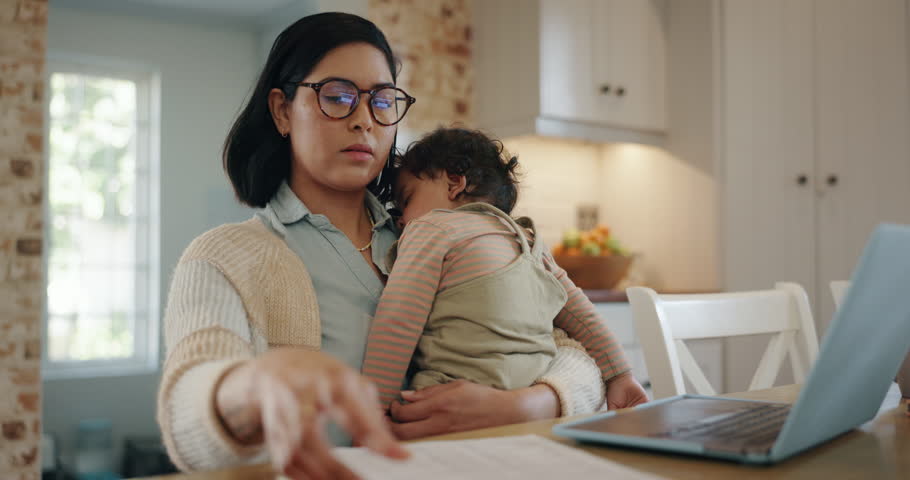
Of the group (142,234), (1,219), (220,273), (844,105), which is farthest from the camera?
(142,234)

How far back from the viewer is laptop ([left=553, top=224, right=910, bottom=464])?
1.95 ft

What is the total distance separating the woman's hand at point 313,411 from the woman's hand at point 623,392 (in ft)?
2.95

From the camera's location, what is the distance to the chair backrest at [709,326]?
1202 millimetres

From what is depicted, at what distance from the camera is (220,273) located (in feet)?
3.40

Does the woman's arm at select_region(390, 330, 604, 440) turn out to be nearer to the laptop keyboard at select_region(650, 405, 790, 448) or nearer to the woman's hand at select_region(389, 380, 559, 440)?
the woman's hand at select_region(389, 380, 559, 440)

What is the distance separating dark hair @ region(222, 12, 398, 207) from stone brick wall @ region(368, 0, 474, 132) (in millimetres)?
2188

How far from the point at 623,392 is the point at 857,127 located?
103 inches

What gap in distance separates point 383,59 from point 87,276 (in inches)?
138

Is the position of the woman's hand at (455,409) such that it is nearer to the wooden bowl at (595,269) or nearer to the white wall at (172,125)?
the wooden bowl at (595,269)

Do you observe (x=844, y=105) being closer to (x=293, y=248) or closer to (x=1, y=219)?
(x=293, y=248)

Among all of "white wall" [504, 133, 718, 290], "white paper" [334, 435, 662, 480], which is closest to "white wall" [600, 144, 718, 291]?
"white wall" [504, 133, 718, 290]

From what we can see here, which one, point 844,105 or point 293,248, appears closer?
point 293,248

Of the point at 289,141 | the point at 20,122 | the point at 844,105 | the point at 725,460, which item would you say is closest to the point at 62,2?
the point at 20,122

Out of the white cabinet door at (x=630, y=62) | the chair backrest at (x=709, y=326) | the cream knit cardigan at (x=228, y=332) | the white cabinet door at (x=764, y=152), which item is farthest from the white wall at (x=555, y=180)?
the cream knit cardigan at (x=228, y=332)
